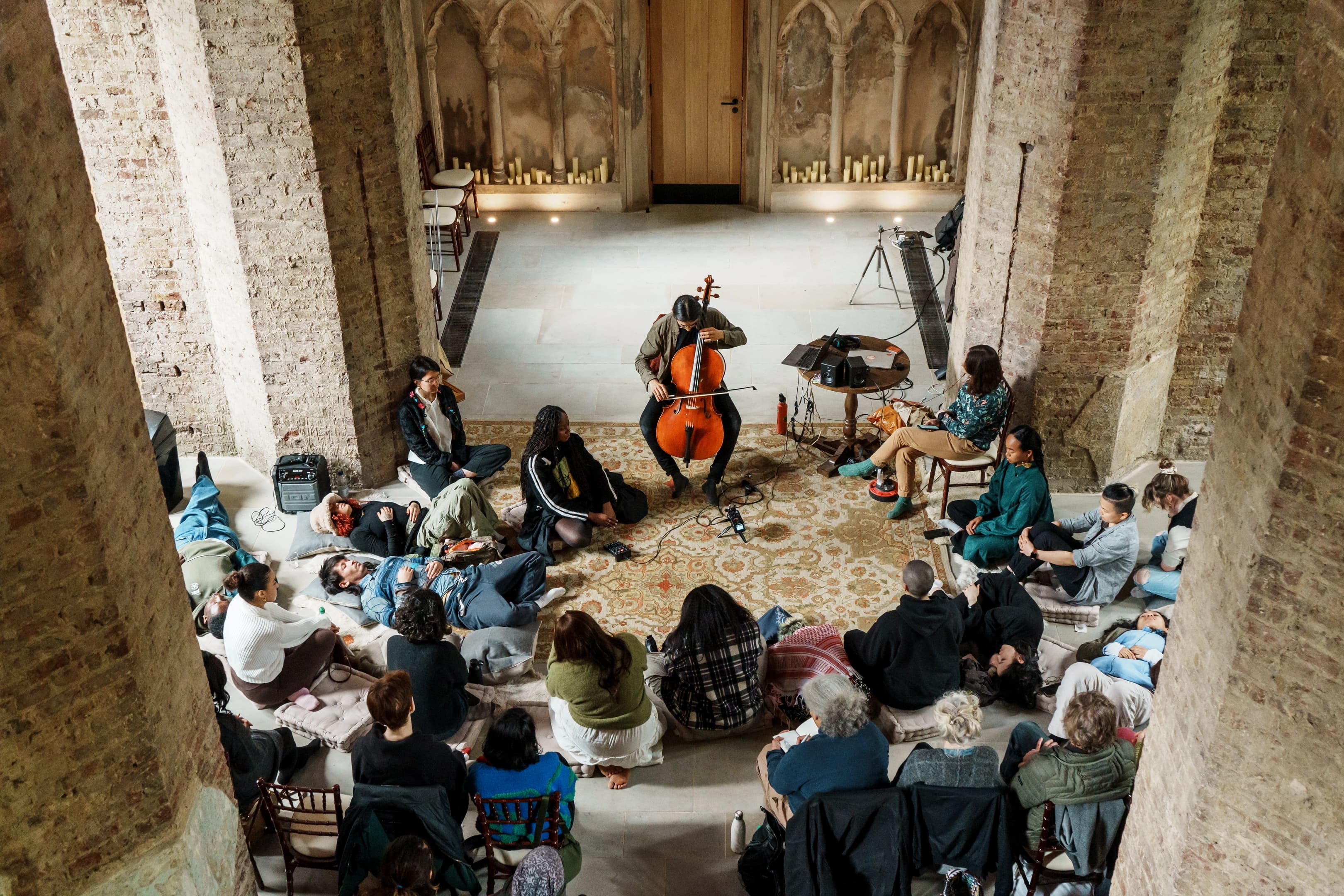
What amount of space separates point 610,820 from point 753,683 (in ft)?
3.51

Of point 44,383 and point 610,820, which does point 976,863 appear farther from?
point 44,383

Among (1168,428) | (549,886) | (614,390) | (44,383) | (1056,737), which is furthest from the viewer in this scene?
(614,390)

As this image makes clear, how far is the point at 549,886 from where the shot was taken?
532 cm

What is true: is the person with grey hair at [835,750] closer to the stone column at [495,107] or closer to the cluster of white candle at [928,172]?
the cluster of white candle at [928,172]

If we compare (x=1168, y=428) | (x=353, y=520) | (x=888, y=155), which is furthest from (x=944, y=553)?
(x=888, y=155)

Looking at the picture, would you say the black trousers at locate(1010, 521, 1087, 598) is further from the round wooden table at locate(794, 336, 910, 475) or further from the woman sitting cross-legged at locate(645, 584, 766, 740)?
the woman sitting cross-legged at locate(645, 584, 766, 740)

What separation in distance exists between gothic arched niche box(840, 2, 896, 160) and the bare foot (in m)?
9.54

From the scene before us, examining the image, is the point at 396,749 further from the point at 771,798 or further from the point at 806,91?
the point at 806,91

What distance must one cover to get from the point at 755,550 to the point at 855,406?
5.35ft

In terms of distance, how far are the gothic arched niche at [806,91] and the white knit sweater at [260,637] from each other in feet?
30.2

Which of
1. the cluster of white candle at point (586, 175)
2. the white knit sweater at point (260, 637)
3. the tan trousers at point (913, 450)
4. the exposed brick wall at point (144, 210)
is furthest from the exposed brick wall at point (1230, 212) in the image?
the cluster of white candle at point (586, 175)

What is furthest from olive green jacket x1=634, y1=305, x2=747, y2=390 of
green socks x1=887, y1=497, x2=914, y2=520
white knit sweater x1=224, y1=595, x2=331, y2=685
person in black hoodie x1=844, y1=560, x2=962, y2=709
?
white knit sweater x1=224, y1=595, x2=331, y2=685

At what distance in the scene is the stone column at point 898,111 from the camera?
1376cm

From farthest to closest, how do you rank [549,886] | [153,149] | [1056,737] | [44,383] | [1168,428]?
[1168,428] < [153,149] < [1056,737] < [549,886] < [44,383]
